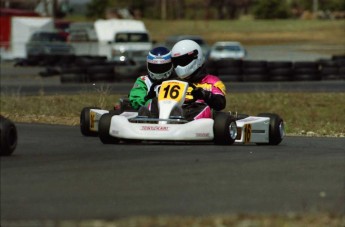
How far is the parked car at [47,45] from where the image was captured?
4938cm

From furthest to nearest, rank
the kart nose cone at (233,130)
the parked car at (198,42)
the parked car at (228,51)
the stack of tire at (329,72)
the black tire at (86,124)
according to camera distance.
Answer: the parked car at (228,51) < the parked car at (198,42) < the stack of tire at (329,72) < the black tire at (86,124) < the kart nose cone at (233,130)

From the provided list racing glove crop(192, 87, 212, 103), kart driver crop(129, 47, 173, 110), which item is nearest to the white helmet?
kart driver crop(129, 47, 173, 110)

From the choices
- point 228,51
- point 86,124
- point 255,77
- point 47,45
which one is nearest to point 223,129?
point 86,124

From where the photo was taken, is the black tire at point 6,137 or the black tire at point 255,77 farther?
the black tire at point 255,77

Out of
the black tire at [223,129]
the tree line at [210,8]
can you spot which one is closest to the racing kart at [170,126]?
the black tire at [223,129]

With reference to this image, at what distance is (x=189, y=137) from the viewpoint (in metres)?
11.7

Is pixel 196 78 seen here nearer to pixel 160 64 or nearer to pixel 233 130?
pixel 160 64

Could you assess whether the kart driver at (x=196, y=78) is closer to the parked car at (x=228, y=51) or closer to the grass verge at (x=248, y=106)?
the grass verge at (x=248, y=106)

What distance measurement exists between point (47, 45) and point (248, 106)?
84.6 feet

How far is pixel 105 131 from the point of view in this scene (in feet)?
39.2

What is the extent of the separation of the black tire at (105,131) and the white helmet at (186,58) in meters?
1.22

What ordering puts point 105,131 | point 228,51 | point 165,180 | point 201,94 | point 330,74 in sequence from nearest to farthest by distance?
point 165,180
point 105,131
point 201,94
point 330,74
point 228,51

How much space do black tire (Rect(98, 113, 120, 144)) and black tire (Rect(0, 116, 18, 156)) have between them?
1.78 meters

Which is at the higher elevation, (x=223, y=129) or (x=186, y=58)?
(x=186, y=58)
